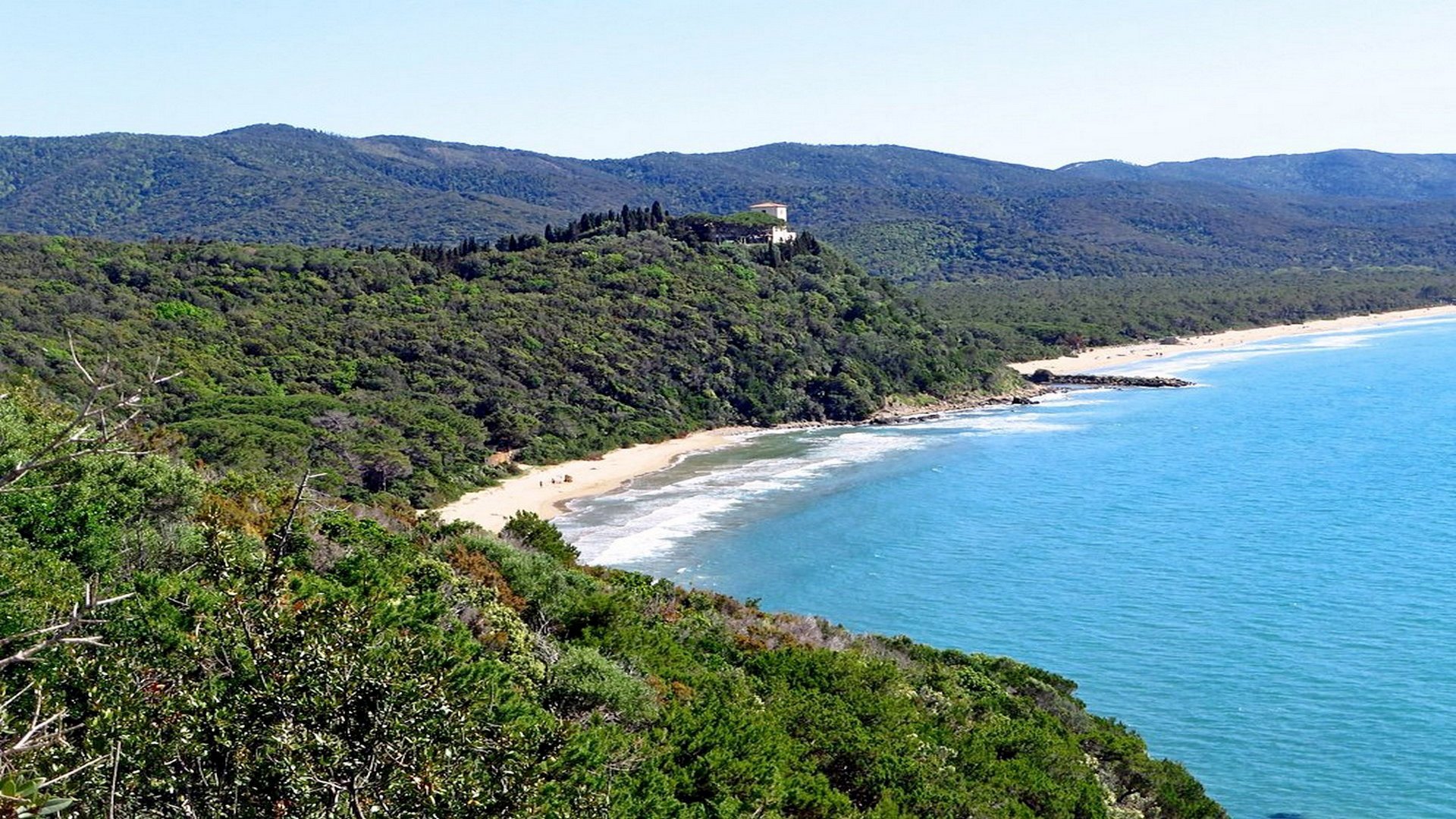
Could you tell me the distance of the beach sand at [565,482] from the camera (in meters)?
48.5

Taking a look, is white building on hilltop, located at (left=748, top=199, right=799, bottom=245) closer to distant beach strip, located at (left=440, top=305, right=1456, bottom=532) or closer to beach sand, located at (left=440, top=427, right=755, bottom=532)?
distant beach strip, located at (left=440, top=305, right=1456, bottom=532)

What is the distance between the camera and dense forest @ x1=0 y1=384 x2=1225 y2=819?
7.36 metres

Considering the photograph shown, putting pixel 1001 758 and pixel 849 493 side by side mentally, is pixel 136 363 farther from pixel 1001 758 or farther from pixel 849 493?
pixel 1001 758

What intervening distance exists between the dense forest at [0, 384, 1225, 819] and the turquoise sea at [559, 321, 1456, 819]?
4.46 m

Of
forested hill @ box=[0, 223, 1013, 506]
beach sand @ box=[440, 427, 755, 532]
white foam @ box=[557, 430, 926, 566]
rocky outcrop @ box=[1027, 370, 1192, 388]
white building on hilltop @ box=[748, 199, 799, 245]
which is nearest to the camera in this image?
white foam @ box=[557, 430, 926, 566]

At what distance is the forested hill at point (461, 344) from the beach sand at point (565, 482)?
1.16 m

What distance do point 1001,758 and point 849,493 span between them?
1357 inches

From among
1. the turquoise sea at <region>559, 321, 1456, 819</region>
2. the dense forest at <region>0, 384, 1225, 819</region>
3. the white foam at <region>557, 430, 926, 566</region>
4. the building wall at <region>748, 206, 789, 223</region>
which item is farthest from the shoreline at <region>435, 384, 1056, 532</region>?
the building wall at <region>748, 206, 789, 223</region>

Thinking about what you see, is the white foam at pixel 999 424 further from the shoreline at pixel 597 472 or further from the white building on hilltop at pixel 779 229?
the white building on hilltop at pixel 779 229

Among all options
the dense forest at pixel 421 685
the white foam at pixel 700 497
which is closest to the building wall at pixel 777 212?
the white foam at pixel 700 497

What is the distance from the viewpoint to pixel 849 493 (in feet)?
175

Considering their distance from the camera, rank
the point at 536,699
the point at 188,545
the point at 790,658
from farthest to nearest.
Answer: the point at 790,658, the point at 188,545, the point at 536,699

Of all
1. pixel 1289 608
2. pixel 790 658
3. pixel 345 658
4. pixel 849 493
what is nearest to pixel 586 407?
pixel 849 493

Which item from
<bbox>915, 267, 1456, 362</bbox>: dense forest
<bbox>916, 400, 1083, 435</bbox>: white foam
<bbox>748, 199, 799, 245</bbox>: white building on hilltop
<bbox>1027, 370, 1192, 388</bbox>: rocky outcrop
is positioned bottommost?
<bbox>916, 400, 1083, 435</bbox>: white foam
